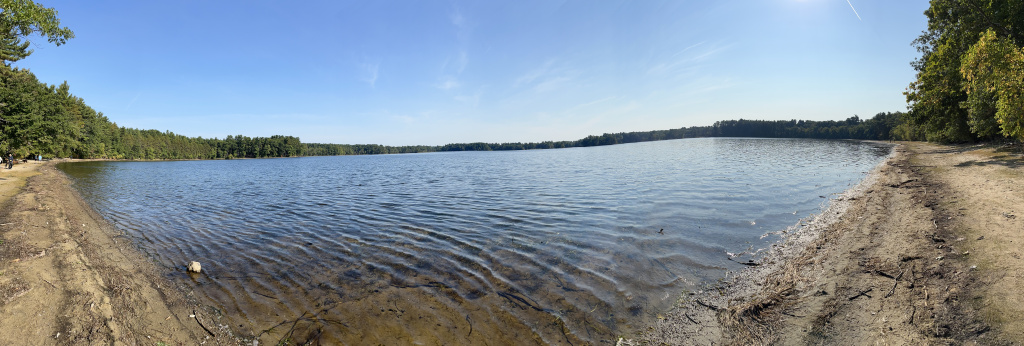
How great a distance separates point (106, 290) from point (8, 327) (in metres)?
2.27

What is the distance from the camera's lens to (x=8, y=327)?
5.50 meters

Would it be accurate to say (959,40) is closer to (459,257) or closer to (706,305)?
(706,305)

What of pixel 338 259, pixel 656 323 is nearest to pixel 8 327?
pixel 338 259

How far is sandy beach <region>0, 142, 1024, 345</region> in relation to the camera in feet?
17.1

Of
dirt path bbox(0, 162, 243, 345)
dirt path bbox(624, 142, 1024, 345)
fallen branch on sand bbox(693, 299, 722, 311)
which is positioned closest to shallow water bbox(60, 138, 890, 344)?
fallen branch on sand bbox(693, 299, 722, 311)

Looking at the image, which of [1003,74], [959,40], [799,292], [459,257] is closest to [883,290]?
[799,292]

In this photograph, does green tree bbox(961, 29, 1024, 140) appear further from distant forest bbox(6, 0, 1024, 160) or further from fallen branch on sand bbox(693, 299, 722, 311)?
fallen branch on sand bbox(693, 299, 722, 311)

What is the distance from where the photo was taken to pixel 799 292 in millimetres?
6867

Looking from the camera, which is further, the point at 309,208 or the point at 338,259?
the point at 309,208

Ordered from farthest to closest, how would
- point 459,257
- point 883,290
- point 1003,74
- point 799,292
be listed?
1. point 1003,74
2. point 459,257
3. point 799,292
4. point 883,290

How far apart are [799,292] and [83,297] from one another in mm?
14569

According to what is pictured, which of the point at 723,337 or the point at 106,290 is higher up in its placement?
the point at 106,290

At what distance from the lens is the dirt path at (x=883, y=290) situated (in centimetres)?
493

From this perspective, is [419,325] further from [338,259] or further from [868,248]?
[868,248]
